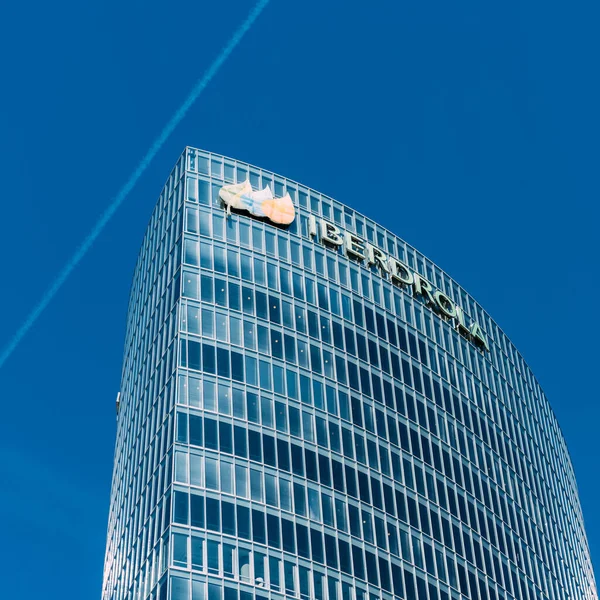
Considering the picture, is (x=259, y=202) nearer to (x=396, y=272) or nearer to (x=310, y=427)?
(x=396, y=272)

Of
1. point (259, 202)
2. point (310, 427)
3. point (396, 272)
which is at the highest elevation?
point (396, 272)

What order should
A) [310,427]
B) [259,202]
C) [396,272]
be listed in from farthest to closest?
[396,272]
[259,202]
[310,427]

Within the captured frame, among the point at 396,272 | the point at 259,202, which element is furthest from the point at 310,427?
the point at 396,272

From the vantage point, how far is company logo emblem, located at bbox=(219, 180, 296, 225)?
119m

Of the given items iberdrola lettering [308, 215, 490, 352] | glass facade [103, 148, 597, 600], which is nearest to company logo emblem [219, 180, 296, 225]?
glass facade [103, 148, 597, 600]

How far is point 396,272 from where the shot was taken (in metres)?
131

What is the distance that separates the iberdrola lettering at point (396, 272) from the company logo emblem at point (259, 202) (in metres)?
3.14

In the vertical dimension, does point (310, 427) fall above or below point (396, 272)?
below

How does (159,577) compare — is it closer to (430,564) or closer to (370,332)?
(430,564)

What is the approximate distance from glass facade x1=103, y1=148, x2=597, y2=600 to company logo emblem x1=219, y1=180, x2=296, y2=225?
0.93 meters

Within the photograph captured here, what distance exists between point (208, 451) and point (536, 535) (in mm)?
44795

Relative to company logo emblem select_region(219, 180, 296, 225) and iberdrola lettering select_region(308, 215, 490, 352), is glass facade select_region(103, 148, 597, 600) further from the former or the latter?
company logo emblem select_region(219, 180, 296, 225)

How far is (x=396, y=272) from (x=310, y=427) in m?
27.5

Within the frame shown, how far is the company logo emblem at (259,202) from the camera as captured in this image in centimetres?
11925
